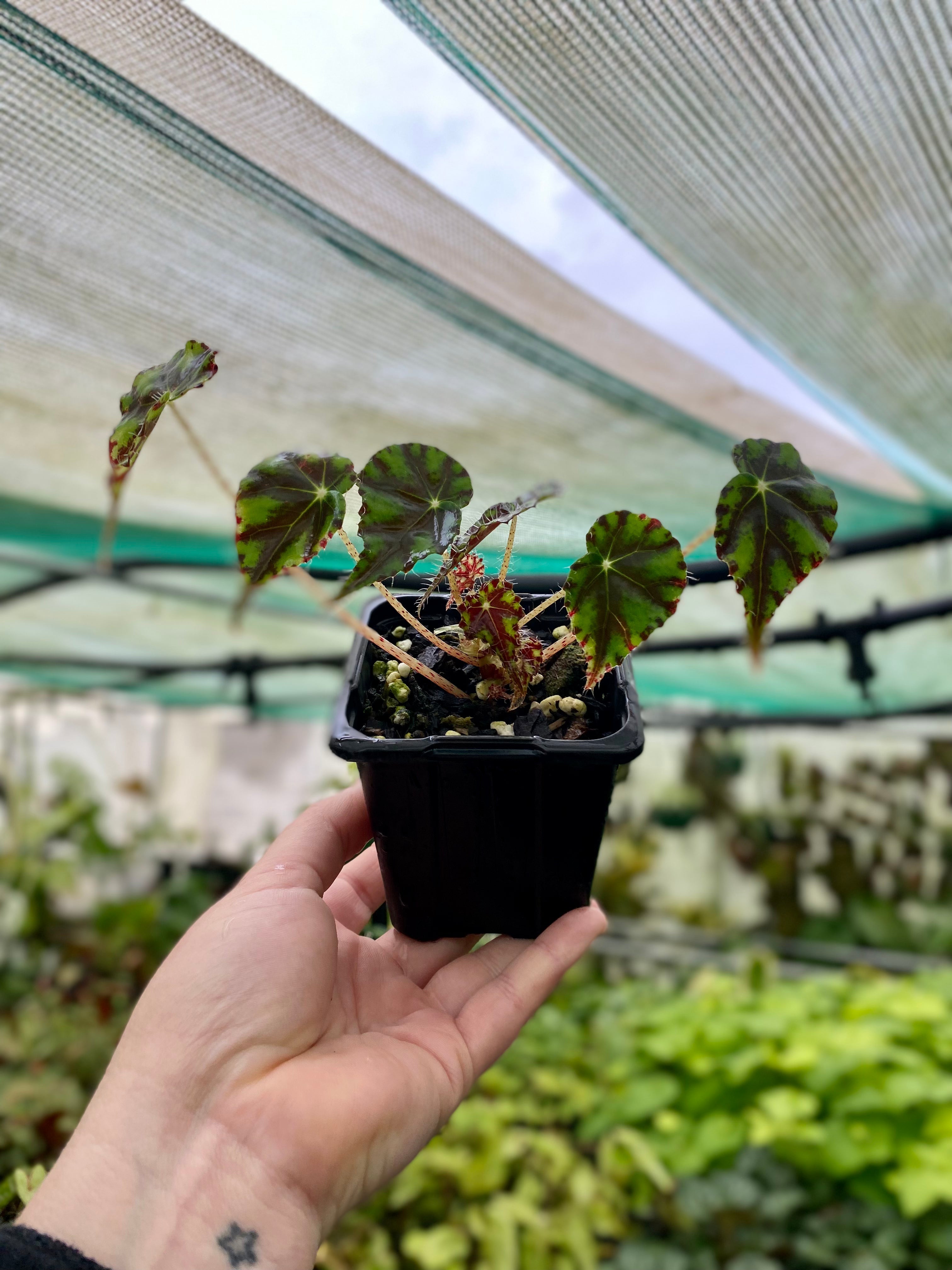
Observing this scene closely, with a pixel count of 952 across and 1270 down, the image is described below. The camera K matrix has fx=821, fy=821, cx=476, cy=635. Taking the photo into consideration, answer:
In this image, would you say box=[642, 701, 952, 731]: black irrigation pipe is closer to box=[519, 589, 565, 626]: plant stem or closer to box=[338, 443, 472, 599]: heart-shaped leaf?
box=[519, 589, 565, 626]: plant stem

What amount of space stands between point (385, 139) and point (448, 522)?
A: 0.46m

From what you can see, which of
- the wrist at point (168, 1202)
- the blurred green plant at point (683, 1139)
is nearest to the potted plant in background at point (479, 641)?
the wrist at point (168, 1202)

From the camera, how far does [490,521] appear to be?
2.00 feet

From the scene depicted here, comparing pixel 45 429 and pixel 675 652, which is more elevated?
pixel 45 429

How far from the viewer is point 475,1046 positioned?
0.76 meters

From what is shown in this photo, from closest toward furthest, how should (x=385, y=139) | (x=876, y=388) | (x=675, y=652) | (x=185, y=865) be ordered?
(x=385, y=139) < (x=876, y=388) < (x=675, y=652) < (x=185, y=865)

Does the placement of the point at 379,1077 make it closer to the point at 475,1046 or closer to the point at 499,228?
the point at 475,1046

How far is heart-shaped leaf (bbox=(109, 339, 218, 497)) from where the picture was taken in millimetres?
540

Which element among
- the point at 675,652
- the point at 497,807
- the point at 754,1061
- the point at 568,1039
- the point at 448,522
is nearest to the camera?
the point at 448,522

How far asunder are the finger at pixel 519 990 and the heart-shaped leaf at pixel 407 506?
1.34 feet

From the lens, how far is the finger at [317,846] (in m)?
0.76

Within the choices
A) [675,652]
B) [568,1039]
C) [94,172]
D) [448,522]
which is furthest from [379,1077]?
[568,1039]

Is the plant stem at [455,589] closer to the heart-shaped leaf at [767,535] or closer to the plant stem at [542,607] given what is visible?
the plant stem at [542,607]

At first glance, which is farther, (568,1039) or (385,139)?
(568,1039)
